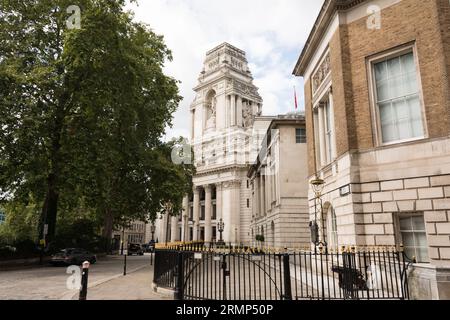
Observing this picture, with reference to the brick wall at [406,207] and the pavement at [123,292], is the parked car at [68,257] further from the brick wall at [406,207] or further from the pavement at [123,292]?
the brick wall at [406,207]

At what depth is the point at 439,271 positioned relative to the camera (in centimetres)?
875

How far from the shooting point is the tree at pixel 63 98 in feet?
69.6

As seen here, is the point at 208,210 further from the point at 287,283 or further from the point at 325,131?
the point at 287,283

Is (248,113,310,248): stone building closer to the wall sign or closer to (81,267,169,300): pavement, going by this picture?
the wall sign

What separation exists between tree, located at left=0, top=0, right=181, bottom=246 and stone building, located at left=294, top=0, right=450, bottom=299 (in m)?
15.1

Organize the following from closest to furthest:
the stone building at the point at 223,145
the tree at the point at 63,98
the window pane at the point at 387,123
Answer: the window pane at the point at 387,123, the tree at the point at 63,98, the stone building at the point at 223,145

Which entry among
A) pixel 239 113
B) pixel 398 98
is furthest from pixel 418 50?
pixel 239 113

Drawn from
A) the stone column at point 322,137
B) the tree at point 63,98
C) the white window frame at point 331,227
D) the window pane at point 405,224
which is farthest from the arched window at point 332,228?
the tree at point 63,98

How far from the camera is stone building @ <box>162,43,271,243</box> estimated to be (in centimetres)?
7544

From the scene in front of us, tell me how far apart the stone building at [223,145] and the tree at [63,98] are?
45.1m

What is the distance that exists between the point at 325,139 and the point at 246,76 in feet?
243

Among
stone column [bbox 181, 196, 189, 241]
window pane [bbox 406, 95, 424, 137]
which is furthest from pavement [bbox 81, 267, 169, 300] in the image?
stone column [bbox 181, 196, 189, 241]

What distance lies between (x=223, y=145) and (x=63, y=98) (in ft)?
191

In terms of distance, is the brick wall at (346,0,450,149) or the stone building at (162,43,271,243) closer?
the brick wall at (346,0,450,149)
